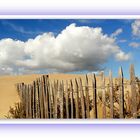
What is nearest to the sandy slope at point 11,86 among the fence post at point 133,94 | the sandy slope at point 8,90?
the sandy slope at point 8,90

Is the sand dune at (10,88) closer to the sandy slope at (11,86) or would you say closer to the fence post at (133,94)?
the sandy slope at (11,86)

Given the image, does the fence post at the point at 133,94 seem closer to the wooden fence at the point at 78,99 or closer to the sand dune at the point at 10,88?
the wooden fence at the point at 78,99

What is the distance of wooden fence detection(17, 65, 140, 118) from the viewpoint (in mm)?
5895

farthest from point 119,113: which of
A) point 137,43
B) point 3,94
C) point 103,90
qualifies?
point 3,94

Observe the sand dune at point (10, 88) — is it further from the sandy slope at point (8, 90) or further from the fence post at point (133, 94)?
the fence post at point (133, 94)

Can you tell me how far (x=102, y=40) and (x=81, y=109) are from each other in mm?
641

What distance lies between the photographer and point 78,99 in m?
6.02

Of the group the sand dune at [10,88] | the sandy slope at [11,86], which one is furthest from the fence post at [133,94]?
the sand dune at [10,88]

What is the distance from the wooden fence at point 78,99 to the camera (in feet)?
19.3

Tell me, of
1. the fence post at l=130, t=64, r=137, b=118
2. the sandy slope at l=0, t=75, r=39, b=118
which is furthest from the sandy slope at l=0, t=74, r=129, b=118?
the fence post at l=130, t=64, r=137, b=118

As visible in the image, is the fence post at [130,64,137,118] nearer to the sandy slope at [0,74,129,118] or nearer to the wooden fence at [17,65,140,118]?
the wooden fence at [17,65,140,118]

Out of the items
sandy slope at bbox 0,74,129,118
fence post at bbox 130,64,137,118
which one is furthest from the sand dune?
fence post at bbox 130,64,137,118

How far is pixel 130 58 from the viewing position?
584 cm
